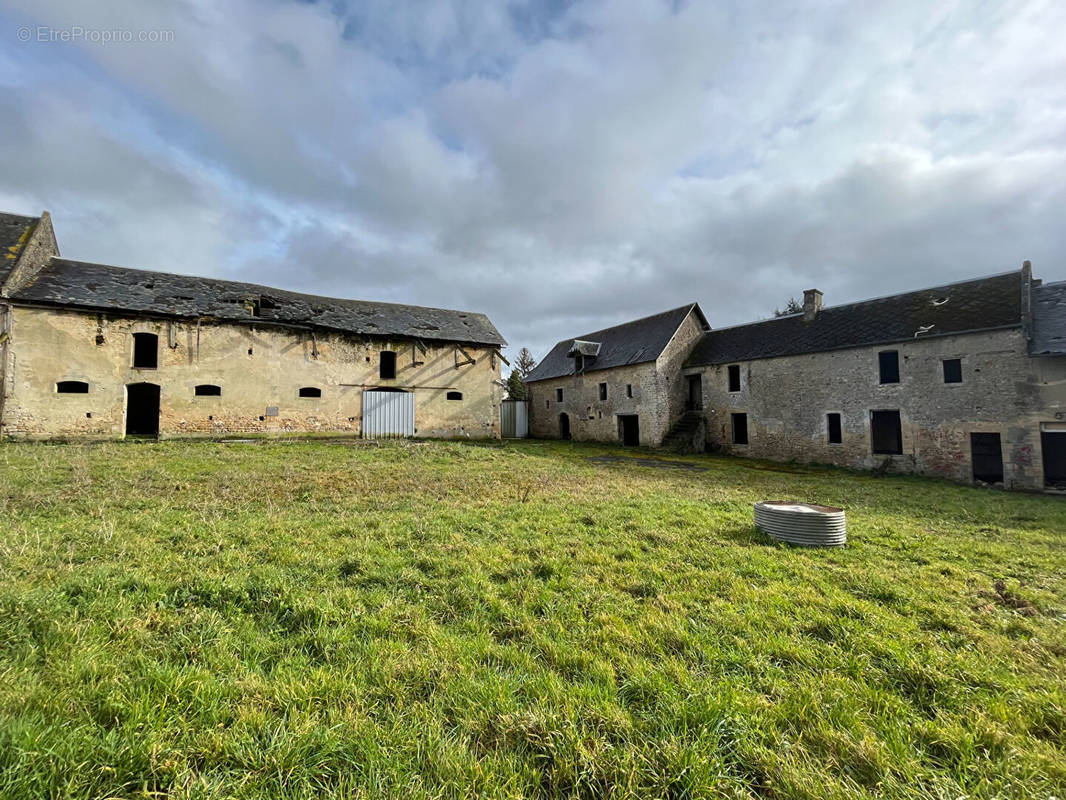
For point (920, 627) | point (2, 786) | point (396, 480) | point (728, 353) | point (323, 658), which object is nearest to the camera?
point (2, 786)

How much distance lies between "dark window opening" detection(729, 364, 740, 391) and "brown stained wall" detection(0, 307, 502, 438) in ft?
37.6

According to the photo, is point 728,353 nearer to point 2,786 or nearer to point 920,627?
point 920,627

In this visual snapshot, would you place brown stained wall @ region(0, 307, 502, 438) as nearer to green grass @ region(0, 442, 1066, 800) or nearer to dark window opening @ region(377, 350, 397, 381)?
dark window opening @ region(377, 350, 397, 381)

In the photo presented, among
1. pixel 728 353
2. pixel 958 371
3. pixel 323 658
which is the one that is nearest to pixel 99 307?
pixel 323 658

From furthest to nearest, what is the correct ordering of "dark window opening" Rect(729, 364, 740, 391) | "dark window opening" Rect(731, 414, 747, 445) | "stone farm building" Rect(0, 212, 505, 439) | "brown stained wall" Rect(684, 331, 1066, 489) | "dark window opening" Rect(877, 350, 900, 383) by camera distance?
1. "dark window opening" Rect(729, 364, 740, 391)
2. "dark window opening" Rect(731, 414, 747, 445)
3. "dark window opening" Rect(877, 350, 900, 383)
4. "stone farm building" Rect(0, 212, 505, 439)
5. "brown stained wall" Rect(684, 331, 1066, 489)

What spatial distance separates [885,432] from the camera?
53.4 feet

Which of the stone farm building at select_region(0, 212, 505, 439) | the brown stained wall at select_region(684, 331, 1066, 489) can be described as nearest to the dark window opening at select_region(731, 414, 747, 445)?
the brown stained wall at select_region(684, 331, 1066, 489)

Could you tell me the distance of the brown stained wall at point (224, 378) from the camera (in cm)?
1432

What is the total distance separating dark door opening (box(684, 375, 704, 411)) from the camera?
23141 millimetres

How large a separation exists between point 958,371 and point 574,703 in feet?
61.5

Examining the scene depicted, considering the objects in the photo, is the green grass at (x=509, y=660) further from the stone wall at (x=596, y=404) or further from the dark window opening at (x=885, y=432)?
the stone wall at (x=596, y=404)

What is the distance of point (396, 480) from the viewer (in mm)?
9398

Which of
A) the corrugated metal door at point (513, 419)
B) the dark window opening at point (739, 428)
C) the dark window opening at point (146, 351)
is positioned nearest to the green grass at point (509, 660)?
the dark window opening at point (146, 351)

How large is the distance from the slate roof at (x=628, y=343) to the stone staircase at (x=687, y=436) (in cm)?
375
